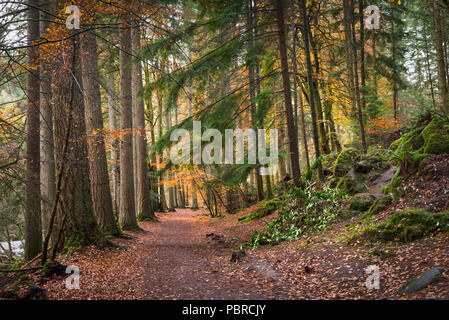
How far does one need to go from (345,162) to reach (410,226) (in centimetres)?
485

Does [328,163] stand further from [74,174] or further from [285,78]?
[74,174]

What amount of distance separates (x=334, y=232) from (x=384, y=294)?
296 cm

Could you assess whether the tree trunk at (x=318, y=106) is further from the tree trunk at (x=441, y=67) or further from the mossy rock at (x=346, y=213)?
the mossy rock at (x=346, y=213)

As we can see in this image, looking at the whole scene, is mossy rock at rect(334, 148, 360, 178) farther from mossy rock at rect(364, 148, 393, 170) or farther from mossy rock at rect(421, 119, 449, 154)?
mossy rock at rect(421, 119, 449, 154)

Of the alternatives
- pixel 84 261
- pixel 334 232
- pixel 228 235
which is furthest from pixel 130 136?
pixel 334 232

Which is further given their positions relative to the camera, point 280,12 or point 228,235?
point 228,235

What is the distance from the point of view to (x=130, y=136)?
39.7 feet

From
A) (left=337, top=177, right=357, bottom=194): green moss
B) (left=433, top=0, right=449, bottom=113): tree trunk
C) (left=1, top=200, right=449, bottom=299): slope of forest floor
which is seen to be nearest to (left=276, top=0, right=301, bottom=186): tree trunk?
(left=337, top=177, right=357, bottom=194): green moss

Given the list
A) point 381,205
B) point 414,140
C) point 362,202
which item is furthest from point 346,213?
point 414,140

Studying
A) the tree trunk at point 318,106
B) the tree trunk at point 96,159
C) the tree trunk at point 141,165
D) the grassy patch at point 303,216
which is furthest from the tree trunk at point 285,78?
the tree trunk at point 141,165

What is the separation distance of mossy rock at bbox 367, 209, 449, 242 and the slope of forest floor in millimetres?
225

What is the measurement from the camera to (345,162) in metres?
9.67

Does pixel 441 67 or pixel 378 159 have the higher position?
pixel 441 67
